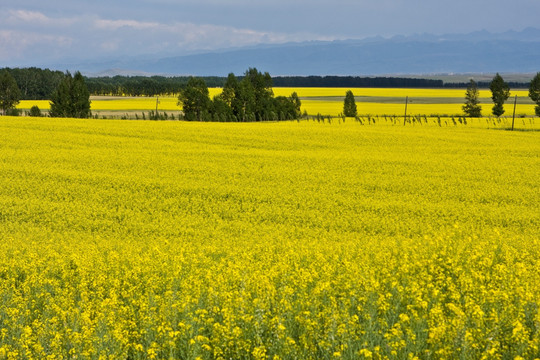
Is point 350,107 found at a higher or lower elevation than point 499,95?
lower

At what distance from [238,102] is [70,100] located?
23.3 meters

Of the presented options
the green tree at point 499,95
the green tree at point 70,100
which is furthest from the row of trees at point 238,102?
the green tree at point 499,95

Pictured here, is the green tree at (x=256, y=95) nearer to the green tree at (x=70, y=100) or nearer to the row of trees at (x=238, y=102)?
the row of trees at (x=238, y=102)

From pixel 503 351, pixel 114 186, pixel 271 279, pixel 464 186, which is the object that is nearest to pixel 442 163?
pixel 464 186

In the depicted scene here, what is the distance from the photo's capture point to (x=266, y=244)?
12.8m

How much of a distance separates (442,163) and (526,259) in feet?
58.5

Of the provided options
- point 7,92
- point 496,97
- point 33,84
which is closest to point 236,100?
point 496,97

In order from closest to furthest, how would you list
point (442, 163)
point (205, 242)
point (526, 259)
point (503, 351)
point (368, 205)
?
point (503, 351), point (526, 259), point (205, 242), point (368, 205), point (442, 163)

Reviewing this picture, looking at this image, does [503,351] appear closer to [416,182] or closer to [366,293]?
[366,293]

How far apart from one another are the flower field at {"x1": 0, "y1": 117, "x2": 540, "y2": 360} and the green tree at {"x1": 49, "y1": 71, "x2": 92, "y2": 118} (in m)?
28.7

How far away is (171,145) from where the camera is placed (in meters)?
34.2

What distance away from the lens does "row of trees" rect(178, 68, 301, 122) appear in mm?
72500

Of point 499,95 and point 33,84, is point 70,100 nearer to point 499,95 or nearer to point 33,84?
point 499,95

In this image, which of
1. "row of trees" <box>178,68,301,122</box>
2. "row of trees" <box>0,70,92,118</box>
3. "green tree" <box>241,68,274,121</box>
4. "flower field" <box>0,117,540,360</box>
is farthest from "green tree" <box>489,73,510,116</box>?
"row of trees" <box>0,70,92,118</box>
